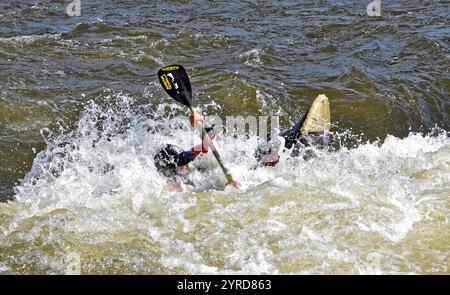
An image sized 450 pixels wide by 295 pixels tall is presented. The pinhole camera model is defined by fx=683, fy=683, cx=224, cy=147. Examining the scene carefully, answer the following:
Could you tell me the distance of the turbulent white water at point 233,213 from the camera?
4504mm

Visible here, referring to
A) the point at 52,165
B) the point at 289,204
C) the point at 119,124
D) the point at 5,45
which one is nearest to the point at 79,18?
the point at 5,45

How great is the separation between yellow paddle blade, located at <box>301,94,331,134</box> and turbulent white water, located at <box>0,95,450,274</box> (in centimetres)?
27

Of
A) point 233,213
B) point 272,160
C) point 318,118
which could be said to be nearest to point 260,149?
point 272,160

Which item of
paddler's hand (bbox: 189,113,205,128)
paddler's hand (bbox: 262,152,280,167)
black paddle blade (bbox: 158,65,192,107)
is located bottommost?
paddler's hand (bbox: 262,152,280,167)

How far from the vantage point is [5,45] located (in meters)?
9.38

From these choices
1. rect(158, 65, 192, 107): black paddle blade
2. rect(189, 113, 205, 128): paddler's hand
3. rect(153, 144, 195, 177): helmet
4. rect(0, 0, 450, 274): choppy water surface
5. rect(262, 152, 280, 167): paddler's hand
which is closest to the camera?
rect(0, 0, 450, 274): choppy water surface

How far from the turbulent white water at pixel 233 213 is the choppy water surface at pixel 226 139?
2cm

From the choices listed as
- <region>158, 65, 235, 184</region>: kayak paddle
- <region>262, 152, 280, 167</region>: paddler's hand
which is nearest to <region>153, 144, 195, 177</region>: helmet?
<region>158, 65, 235, 184</region>: kayak paddle

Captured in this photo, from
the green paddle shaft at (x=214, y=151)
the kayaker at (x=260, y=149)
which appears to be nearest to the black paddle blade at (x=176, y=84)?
the green paddle shaft at (x=214, y=151)

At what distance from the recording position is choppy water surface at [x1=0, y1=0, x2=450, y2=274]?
15.3 ft

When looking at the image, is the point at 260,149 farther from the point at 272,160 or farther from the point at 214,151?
the point at 214,151

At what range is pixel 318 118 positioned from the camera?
6.64 metres

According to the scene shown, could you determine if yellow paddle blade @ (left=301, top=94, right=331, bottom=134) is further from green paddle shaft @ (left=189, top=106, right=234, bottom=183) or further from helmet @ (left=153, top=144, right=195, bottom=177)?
helmet @ (left=153, top=144, right=195, bottom=177)

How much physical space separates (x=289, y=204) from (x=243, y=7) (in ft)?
Answer: 22.6
